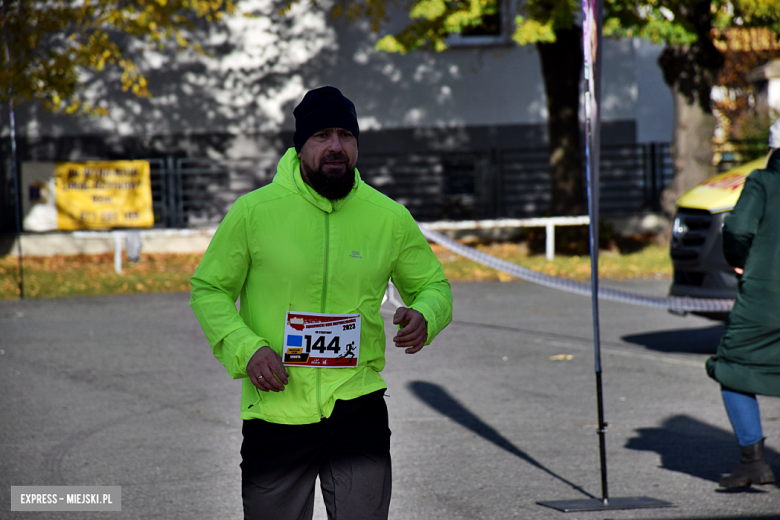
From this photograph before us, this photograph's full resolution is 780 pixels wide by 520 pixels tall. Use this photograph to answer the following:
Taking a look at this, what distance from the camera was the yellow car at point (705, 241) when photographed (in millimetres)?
8148

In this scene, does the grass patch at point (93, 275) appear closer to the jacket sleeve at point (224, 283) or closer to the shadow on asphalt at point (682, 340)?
the shadow on asphalt at point (682, 340)

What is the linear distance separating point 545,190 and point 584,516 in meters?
17.2

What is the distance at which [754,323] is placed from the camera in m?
5.01

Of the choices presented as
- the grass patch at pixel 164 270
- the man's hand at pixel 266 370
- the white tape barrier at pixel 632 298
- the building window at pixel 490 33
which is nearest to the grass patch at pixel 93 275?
the grass patch at pixel 164 270

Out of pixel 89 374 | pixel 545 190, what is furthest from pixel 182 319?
pixel 545 190

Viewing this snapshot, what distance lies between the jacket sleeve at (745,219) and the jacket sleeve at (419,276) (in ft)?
7.41

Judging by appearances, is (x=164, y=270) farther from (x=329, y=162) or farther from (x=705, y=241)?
(x=329, y=162)

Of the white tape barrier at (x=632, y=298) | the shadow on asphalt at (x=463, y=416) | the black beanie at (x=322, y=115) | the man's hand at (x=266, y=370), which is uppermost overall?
the black beanie at (x=322, y=115)

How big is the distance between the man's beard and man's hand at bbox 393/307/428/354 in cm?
43

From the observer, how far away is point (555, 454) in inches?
228

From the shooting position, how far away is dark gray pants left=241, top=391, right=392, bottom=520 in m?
3.18

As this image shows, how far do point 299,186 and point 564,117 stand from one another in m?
14.6

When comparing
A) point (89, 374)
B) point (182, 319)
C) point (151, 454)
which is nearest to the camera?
point (151, 454)

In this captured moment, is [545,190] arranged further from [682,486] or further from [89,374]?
[682,486]
